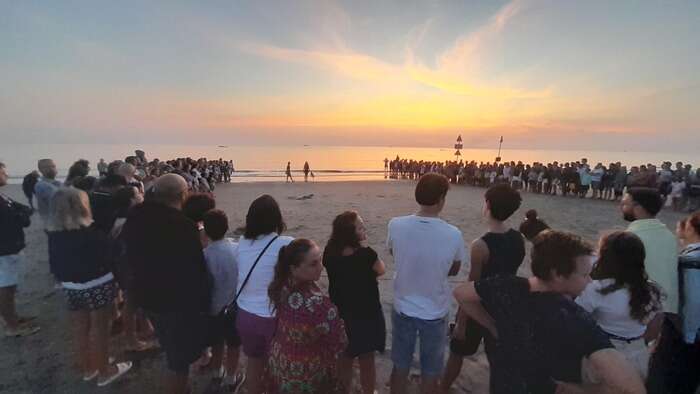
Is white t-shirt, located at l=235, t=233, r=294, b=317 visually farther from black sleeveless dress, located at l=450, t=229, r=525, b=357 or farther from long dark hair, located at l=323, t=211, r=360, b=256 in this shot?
black sleeveless dress, located at l=450, t=229, r=525, b=357

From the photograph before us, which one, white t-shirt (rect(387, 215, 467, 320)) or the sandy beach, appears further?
the sandy beach

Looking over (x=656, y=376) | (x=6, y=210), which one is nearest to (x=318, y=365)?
(x=656, y=376)

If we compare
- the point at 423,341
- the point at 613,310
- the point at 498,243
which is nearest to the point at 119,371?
the point at 423,341

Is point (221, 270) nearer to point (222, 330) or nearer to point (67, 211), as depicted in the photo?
point (222, 330)

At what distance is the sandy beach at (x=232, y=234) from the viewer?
3180 mm

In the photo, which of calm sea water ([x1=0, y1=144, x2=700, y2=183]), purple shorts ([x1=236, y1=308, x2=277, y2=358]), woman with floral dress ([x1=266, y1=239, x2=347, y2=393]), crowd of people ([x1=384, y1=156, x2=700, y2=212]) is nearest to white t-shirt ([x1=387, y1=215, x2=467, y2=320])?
woman with floral dress ([x1=266, y1=239, x2=347, y2=393])

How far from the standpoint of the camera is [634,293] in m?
1.91

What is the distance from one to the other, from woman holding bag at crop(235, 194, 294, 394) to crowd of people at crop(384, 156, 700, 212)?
37.5 ft

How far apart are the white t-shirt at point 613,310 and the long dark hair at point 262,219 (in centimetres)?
207

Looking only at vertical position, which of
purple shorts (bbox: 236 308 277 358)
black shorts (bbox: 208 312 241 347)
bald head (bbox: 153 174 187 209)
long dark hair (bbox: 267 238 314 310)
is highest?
bald head (bbox: 153 174 187 209)

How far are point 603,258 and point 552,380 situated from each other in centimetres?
90

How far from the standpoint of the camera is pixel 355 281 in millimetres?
2479

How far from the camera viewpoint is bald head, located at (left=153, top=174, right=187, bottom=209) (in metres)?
2.45

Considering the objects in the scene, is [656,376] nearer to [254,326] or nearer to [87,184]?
[254,326]
